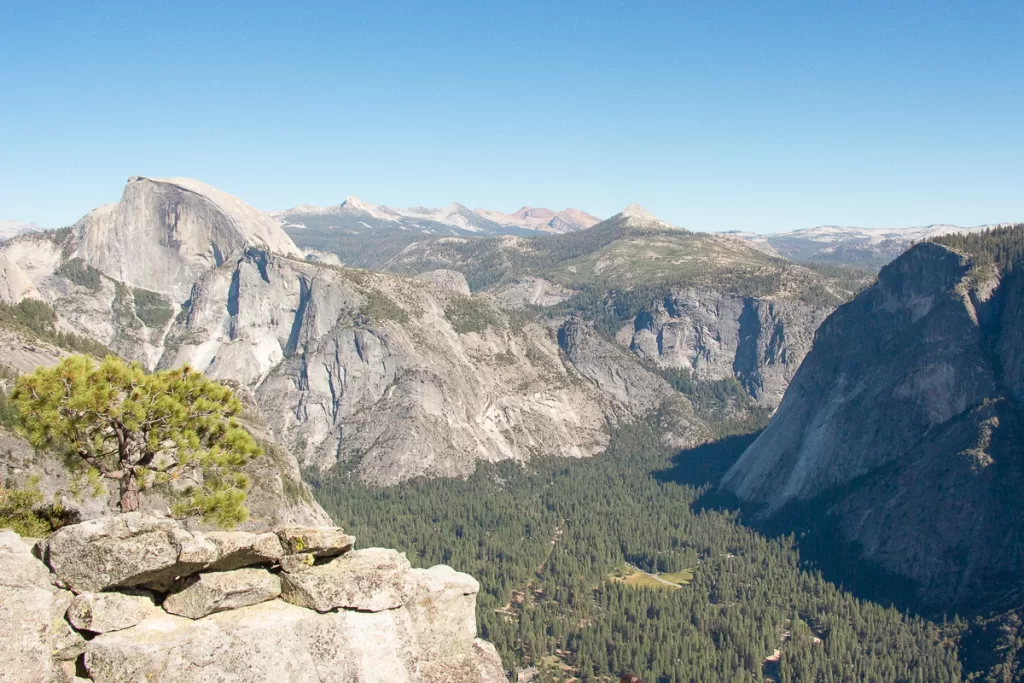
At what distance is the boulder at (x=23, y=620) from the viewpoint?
55.3ft

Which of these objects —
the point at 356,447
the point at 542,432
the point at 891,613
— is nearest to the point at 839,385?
the point at 891,613

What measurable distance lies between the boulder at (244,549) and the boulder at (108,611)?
1.81 meters

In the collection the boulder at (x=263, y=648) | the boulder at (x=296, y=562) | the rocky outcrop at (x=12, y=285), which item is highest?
the boulder at (x=296, y=562)

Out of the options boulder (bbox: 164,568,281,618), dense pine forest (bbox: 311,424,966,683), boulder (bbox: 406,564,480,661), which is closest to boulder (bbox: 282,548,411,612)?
boulder (bbox: 164,568,281,618)

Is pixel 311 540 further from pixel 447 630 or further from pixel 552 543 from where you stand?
pixel 552 543

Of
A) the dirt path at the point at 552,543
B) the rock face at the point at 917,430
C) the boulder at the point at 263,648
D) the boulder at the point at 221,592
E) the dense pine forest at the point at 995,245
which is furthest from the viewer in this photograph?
the dense pine forest at the point at 995,245

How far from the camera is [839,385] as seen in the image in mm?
149875

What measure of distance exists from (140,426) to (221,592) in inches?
400

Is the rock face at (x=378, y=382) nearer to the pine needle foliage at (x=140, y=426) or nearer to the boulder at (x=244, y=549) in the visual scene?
the pine needle foliage at (x=140, y=426)

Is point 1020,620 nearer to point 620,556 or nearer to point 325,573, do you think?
point 620,556

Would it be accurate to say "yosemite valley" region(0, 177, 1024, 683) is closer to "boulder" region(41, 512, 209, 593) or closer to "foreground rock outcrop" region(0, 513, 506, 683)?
"foreground rock outcrop" region(0, 513, 506, 683)

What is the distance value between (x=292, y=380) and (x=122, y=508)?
155894 millimetres

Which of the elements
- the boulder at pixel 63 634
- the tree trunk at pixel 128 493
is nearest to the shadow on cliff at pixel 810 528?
the tree trunk at pixel 128 493

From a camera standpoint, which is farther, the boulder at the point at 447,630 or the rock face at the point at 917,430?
the rock face at the point at 917,430
